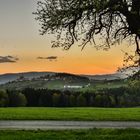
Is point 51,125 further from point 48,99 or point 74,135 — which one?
point 48,99

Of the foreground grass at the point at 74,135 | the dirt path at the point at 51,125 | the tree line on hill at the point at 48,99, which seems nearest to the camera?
the foreground grass at the point at 74,135

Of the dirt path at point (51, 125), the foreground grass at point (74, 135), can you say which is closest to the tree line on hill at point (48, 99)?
the dirt path at point (51, 125)

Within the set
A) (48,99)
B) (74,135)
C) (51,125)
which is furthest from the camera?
(48,99)

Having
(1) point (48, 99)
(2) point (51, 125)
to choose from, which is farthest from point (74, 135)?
(1) point (48, 99)

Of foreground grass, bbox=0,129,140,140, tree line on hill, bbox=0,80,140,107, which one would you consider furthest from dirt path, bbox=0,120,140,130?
tree line on hill, bbox=0,80,140,107

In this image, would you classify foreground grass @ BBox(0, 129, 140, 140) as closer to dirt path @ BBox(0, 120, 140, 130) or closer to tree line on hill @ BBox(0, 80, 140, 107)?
dirt path @ BBox(0, 120, 140, 130)

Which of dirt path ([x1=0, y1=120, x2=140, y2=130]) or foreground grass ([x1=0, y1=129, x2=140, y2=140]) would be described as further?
dirt path ([x1=0, y1=120, x2=140, y2=130])

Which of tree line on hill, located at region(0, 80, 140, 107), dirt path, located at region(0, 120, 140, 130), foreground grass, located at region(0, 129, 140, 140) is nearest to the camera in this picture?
foreground grass, located at region(0, 129, 140, 140)

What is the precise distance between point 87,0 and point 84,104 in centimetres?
9256

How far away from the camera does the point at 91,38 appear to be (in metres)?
30.1

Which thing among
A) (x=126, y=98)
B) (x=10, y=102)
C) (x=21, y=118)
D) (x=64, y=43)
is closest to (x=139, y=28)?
(x=64, y=43)

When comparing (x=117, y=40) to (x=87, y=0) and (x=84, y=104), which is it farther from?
(x=84, y=104)

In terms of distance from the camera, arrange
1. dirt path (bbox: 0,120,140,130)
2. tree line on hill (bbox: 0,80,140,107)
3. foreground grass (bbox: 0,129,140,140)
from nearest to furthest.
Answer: foreground grass (bbox: 0,129,140,140) < dirt path (bbox: 0,120,140,130) < tree line on hill (bbox: 0,80,140,107)

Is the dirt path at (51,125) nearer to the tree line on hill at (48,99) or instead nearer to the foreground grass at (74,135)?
the foreground grass at (74,135)
